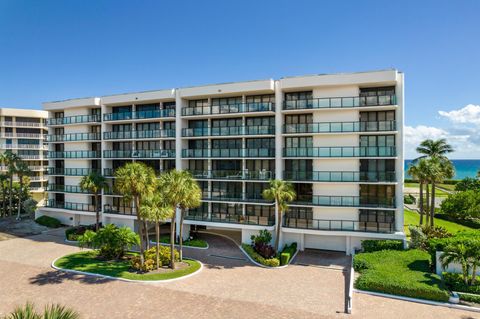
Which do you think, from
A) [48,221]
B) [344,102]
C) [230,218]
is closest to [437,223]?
[344,102]

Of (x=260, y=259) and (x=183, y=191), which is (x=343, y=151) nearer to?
(x=260, y=259)

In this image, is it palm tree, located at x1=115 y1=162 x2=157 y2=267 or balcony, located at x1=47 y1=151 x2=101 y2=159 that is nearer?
palm tree, located at x1=115 y1=162 x2=157 y2=267

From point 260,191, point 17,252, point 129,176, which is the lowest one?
point 17,252

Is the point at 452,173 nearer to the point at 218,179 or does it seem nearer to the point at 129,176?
the point at 218,179

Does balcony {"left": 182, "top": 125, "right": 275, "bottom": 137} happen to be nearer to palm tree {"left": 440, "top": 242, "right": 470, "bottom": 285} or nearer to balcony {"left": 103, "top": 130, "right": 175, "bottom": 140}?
balcony {"left": 103, "top": 130, "right": 175, "bottom": 140}

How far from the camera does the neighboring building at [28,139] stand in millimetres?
61688

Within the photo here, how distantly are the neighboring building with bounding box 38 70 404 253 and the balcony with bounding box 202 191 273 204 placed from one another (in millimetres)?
123

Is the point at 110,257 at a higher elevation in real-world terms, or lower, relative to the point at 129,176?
lower

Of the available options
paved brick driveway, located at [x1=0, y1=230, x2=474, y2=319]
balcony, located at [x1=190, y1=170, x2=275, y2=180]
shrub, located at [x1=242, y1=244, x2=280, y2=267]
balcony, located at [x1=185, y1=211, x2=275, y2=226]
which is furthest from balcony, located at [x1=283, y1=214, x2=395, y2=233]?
balcony, located at [x1=190, y1=170, x2=275, y2=180]

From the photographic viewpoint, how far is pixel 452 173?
1535 inches

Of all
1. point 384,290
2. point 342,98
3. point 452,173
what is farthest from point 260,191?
point 452,173

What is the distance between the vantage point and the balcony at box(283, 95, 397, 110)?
31562 millimetres

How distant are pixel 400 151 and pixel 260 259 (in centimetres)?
1749

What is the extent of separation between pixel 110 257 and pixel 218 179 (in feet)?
45.1
